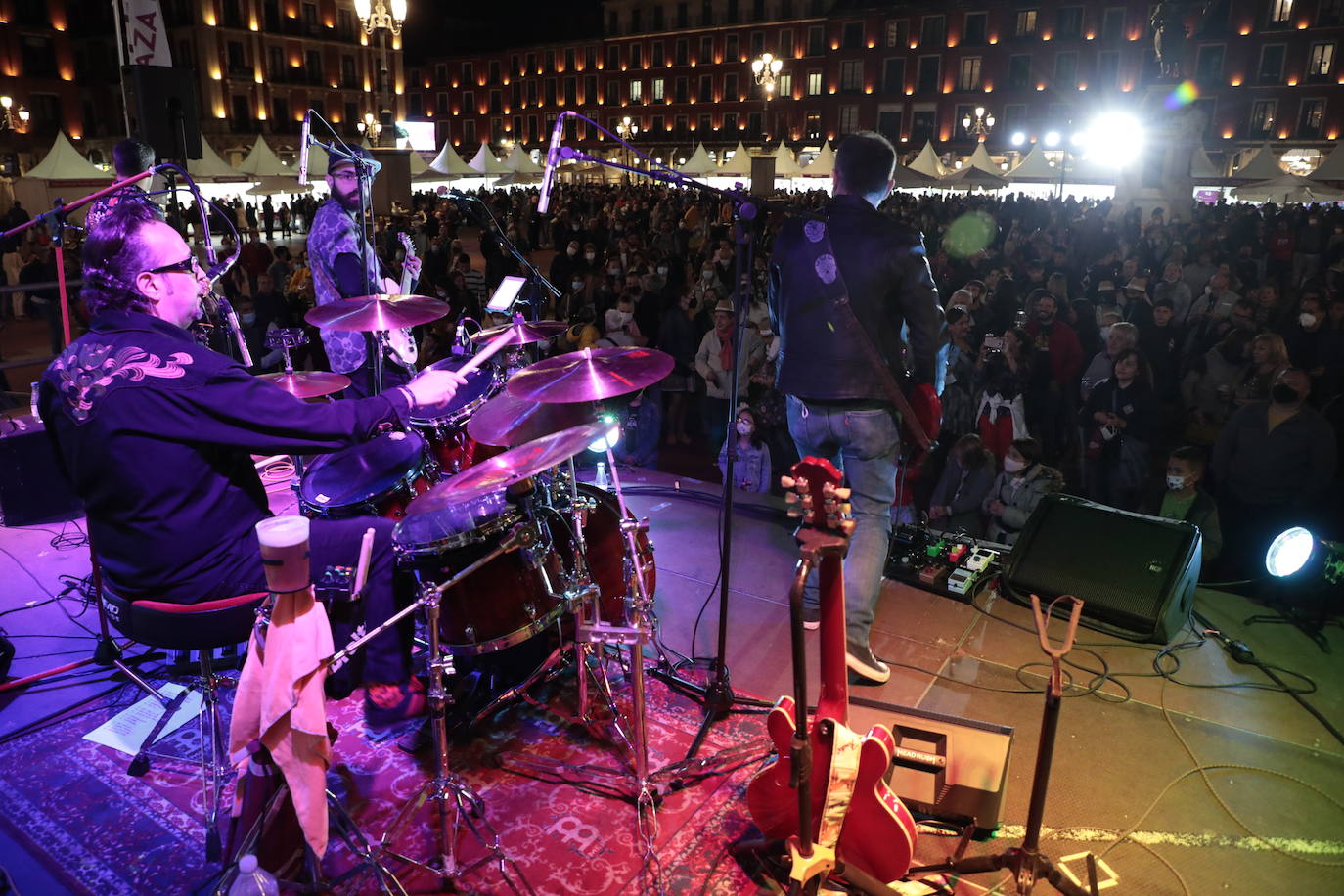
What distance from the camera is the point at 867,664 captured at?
11.6 feet

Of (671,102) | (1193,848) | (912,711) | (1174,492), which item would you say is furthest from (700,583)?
(671,102)

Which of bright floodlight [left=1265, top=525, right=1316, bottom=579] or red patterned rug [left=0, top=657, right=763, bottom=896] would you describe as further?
bright floodlight [left=1265, top=525, right=1316, bottom=579]

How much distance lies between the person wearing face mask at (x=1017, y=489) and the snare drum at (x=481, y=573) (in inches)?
121

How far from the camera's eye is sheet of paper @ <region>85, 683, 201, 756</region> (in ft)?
10.6

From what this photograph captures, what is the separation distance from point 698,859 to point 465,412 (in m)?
2.27

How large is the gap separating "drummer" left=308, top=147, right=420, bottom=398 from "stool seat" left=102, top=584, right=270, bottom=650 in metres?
2.53

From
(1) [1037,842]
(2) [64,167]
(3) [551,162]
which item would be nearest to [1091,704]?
(1) [1037,842]

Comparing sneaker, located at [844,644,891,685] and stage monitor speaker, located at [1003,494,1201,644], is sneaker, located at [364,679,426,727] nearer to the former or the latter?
sneaker, located at [844,644,891,685]

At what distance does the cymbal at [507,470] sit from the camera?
239cm

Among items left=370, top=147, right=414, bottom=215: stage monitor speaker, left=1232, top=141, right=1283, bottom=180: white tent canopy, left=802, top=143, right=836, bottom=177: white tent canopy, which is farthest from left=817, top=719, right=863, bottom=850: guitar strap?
left=802, top=143, right=836, bottom=177: white tent canopy

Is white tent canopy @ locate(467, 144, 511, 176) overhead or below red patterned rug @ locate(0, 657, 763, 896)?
overhead

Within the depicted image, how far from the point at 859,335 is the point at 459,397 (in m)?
2.00

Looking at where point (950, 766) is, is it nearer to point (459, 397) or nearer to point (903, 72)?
point (459, 397)

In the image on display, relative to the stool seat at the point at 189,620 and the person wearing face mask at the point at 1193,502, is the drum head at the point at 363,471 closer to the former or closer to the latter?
the stool seat at the point at 189,620
